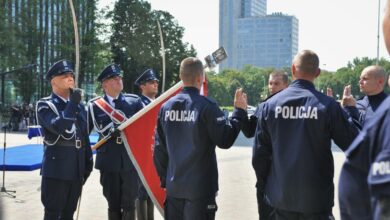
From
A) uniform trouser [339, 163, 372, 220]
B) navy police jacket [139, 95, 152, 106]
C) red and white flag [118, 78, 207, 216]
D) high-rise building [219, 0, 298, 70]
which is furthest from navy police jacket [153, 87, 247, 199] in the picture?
high-rise building [219, 0, 298, 70]

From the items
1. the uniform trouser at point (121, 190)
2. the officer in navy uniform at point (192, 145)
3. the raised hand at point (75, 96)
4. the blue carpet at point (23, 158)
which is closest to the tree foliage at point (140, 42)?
the blue carpet at point (23, 158)

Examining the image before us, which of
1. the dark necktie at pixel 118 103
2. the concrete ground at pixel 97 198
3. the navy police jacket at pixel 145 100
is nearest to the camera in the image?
the dark necktie at pixel 118 103

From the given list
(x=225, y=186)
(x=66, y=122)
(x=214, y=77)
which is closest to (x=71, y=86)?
(x=66, y=122)

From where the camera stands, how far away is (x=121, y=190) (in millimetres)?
5941

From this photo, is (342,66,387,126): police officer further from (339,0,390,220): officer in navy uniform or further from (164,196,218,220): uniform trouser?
(339,0,390,220): officer in navy uniform

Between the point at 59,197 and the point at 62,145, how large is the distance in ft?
1.83

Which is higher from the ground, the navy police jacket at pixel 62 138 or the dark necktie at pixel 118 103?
the dark necktie at pixel 118 103

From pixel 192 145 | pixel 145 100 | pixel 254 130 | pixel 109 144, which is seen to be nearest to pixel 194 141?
pixel 192 145

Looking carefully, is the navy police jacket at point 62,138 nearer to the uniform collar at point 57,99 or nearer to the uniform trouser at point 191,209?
the uniform collar at point 57,99

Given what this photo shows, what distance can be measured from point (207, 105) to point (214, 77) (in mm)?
113740

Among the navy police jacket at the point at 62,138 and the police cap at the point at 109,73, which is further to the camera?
the police cap at the point at 109,73

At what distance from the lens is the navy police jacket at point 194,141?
4230 mm

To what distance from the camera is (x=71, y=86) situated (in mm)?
5363

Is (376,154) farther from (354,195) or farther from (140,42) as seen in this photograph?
(140,42)
